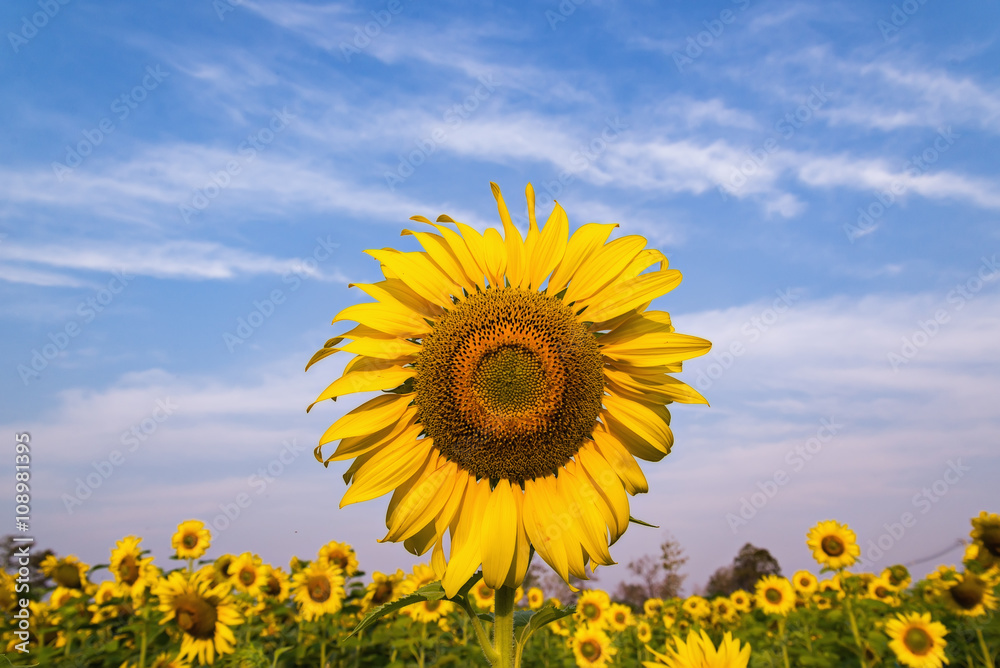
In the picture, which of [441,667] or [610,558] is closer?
[610,558]

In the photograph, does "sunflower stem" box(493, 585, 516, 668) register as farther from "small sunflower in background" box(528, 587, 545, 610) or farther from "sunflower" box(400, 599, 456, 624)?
"small sunflower in background" box(528, 587, 545, 610)

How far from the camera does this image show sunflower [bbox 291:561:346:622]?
335 inches

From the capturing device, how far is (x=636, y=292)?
309cm

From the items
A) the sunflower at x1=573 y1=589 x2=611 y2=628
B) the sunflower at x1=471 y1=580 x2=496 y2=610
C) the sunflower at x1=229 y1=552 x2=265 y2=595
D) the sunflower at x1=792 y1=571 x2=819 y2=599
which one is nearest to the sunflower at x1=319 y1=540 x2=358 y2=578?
the sunflower at x1=229 y1=552 x2=265 y2=595

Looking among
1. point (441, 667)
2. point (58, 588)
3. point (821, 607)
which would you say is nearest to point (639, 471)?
point (441, 667)

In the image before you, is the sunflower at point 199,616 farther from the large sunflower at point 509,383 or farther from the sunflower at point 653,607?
the sunflower at point 653,607

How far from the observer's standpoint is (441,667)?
27.3 feet

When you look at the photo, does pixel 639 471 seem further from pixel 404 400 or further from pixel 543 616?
pixel 404 400

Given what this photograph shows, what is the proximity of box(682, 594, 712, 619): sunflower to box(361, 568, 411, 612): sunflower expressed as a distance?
621 cm

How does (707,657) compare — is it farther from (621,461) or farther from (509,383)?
(509,383)

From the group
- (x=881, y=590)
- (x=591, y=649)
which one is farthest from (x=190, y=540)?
(x=881, y=590)

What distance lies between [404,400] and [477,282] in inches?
25.2

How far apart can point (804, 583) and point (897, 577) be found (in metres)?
1.50

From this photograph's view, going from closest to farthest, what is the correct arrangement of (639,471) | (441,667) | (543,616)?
(543,616) < (639,471) < (441,667)
